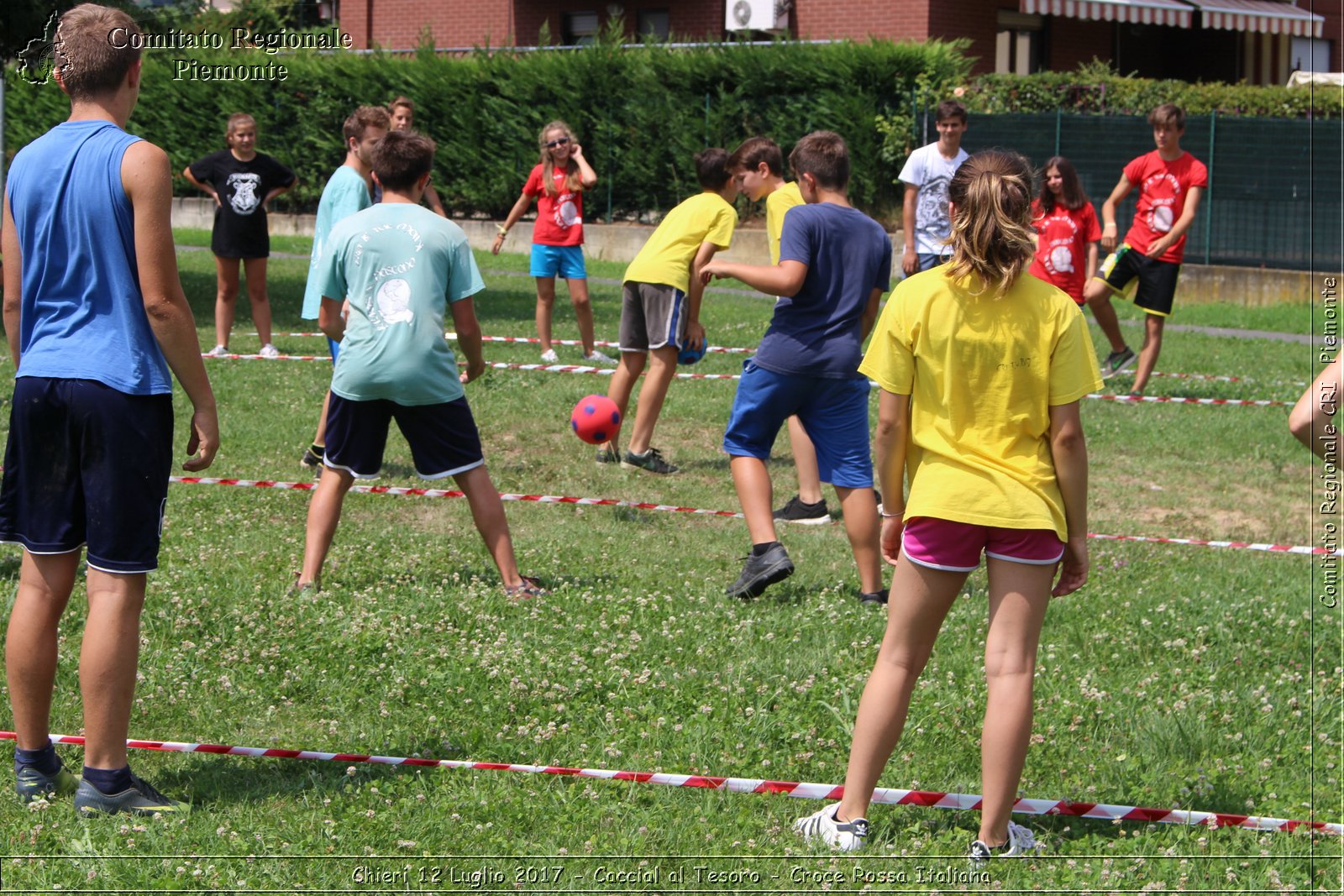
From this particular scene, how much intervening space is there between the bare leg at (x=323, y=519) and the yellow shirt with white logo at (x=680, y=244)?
3261 mm

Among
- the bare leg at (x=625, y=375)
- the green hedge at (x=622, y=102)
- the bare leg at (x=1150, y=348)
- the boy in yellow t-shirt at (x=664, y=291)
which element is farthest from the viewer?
the green hedge at (x=622, y=102)

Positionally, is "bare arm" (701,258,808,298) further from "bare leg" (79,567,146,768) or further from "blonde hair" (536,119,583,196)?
"blonde hair" (536,119,583,196)

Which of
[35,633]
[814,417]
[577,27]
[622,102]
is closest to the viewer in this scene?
[35,633]

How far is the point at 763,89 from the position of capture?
2248 centimetres

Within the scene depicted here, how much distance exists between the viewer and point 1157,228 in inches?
464

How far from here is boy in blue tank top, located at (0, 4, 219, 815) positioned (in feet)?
13.0

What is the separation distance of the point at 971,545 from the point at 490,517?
278 centimetres

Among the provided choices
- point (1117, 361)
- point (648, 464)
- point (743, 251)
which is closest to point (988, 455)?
point (648, 464)

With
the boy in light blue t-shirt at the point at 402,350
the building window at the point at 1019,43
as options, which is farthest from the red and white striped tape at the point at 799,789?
the building window at the point at 1019,43

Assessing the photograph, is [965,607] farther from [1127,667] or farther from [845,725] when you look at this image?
[845,725]

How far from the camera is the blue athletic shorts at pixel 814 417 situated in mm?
6434

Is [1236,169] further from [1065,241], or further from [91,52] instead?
[91,52]

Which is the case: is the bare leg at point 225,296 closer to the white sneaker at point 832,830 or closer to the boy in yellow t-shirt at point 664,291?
the boy in yellow t-shirt at point 664,291

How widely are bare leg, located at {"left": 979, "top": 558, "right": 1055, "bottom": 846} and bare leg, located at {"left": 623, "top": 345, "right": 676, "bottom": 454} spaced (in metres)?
5.25
